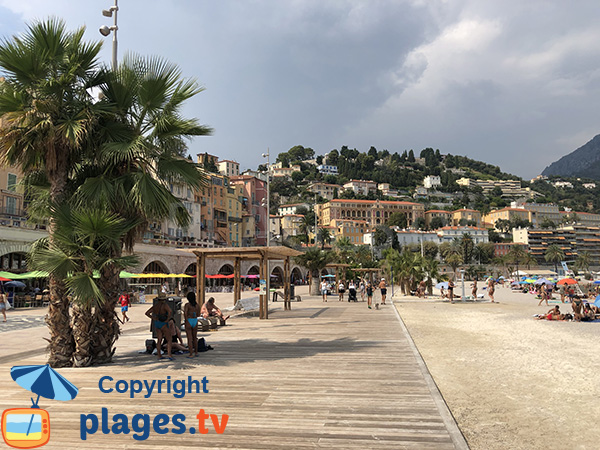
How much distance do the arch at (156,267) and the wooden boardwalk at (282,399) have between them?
3075cm

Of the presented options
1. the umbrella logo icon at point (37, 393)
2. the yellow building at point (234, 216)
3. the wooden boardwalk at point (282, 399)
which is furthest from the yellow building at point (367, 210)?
the umbrella logo icon at point (37, 393)

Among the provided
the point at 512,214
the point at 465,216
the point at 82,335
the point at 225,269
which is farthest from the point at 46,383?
the point at 512,214

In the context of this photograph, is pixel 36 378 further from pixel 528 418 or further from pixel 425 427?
pixel 528 418

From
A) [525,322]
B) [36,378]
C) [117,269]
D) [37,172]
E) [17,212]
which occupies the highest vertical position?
[17,212]

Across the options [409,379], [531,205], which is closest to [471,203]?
[531,205]

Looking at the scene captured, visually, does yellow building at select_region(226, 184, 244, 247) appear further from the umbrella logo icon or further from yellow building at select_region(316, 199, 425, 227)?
yellow building at select_region(316, 199, 425, 227)

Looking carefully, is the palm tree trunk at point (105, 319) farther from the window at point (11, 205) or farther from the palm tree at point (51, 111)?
the window at point (11, 205)

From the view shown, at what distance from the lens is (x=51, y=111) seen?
8156 mm

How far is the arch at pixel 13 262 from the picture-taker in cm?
2895

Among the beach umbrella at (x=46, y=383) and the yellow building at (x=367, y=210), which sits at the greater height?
the yellow building at (x=367, y=210)

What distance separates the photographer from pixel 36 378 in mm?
3643

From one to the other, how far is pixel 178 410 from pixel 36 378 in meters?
2.31

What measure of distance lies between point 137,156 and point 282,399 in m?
5.30

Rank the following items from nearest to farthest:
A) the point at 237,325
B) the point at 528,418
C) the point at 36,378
Answer: the point at 36,378
the point at 528,418
the point at 237,325
